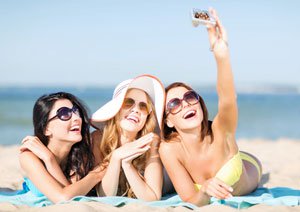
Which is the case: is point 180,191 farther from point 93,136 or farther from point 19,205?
point 19,205

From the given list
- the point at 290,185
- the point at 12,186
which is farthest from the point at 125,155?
the point at 290,185

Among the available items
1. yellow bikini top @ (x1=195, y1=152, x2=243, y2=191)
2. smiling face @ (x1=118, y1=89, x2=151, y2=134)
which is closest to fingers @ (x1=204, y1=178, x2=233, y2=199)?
yellow bikini top @ (x1=195, y1=152, x2=243, y2=191)

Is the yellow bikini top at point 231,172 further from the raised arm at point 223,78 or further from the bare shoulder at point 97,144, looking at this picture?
the bare shoulder at point 97,144

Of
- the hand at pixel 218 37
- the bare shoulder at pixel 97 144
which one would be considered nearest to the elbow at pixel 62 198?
the bare shoulder at pixel 97 144

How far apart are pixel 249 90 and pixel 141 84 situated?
78.3 m

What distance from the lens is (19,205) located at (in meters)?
5.24

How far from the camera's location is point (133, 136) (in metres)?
5.47

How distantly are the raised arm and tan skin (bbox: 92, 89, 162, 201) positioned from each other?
0.82 meters

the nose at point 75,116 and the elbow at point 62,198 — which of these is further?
the nose at point 75,116

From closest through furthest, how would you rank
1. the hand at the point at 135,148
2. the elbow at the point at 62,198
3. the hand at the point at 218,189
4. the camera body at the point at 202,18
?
the camera body at the point at 202,18, the hand at the point at 218,189, the elbow at the point at 62,198, the hand at the point at 135,148

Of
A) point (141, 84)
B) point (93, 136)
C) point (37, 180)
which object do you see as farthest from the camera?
point (93, 136)

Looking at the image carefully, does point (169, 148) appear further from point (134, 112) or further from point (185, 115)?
point (134, 112)

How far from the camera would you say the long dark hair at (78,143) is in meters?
5.45

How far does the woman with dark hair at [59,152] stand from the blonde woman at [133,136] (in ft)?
0.62
